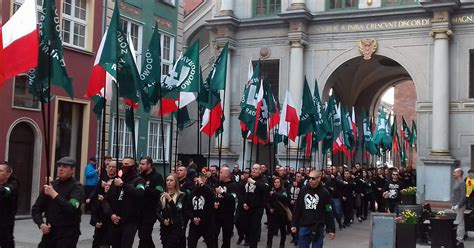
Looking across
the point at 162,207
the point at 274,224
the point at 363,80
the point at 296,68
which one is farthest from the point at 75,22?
the point at 363,80

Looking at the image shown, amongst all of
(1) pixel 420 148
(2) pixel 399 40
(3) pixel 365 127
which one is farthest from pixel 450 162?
(2) pixel 399 40

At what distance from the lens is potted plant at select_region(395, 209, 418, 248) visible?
13.5 m

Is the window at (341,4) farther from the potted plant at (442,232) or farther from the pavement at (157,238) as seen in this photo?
the potted plant at (442,232)

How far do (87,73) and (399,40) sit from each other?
1482cm

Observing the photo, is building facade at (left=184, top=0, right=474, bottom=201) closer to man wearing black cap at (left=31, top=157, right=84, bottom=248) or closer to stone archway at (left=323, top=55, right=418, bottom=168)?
stone archway at (left=323, top=55, right=418, bottom=168)

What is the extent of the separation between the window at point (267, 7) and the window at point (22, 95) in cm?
1591

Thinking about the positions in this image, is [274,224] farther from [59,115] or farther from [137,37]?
[137,37]

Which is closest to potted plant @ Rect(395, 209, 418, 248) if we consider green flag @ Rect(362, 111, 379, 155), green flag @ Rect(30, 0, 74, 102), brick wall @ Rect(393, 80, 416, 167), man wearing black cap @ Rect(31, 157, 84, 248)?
green flag @ Rect(30, 0, 74, 102)

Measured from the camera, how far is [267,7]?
107ft

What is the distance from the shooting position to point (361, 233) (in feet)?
62.2

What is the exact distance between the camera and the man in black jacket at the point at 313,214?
11234mm

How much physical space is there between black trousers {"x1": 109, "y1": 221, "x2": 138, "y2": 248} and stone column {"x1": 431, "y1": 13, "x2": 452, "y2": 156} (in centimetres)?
2043

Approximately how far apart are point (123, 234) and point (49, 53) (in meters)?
3.00

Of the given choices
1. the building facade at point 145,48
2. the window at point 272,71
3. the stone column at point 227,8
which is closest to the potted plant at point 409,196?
the building facade at point 145,48
